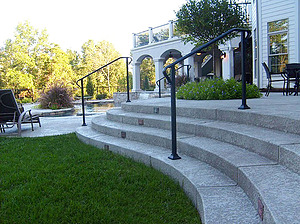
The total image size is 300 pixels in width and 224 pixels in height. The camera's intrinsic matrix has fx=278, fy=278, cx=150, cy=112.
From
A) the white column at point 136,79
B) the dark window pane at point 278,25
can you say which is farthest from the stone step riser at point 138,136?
the white column at point 136,79

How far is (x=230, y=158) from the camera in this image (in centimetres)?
243

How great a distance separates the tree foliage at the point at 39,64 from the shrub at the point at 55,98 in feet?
35.7

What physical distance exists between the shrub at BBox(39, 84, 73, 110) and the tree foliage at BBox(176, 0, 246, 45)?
24.1ft

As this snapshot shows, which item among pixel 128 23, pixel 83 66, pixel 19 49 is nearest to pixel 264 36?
pixel 19 49

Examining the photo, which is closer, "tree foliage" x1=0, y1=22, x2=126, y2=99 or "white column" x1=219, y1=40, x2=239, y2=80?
"white column" x1=219, y1=40, x2=239, y2=80

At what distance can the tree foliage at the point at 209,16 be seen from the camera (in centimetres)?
870

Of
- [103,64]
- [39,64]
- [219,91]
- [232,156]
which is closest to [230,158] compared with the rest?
[232,156]

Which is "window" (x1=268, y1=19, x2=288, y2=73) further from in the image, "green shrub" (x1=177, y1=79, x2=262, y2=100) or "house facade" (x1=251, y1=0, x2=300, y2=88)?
"green shrub" (x1=177, y1=79, x2=262, y2=100)

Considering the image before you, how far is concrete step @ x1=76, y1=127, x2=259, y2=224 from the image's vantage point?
1.79 m

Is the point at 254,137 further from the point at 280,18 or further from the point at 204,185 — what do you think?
the point at 280,18

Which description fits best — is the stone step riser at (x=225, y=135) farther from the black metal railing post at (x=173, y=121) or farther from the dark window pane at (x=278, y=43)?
the dark window pane at (x=278, y=43)

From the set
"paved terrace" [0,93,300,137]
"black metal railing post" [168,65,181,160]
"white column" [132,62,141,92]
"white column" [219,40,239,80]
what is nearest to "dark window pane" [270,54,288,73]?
"paved terrace" [0,93,300,137]

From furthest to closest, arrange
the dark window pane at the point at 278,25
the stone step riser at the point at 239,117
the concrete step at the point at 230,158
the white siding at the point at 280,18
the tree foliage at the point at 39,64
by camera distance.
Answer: the tree foliage at the point at 39,64
the dark window pane at the point at 278,25
the white siding at the point at 280,18
the stone step riser at the point at 239,117
the concrete step at the point at 230,158

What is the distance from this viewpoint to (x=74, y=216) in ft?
6.84
